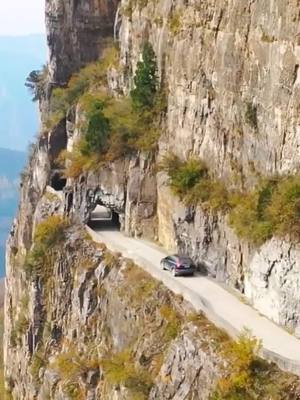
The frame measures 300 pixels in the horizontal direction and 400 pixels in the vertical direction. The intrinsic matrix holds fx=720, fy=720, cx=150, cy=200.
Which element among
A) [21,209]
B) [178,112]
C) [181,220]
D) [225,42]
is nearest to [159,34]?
[178,112]

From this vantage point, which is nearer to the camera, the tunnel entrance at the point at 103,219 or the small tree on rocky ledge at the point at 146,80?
the small tree on rocky ledge at the point at 146,80

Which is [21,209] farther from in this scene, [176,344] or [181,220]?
[176,344]

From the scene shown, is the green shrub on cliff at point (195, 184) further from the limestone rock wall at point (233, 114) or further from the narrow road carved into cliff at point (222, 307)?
the narrow road carved into cliff at point (222, 307)

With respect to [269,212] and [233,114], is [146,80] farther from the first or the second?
[269,212]

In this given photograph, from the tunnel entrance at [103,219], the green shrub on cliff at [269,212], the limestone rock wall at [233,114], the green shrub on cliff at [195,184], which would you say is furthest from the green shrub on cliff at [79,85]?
the green shrub on cliff at [269,212]

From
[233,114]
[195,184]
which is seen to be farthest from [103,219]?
[233,114]

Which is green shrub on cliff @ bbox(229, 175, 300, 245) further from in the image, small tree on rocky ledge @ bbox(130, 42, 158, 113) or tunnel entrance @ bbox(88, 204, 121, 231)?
tunnel entrance @ bbox(88, 204, 121, 231)
